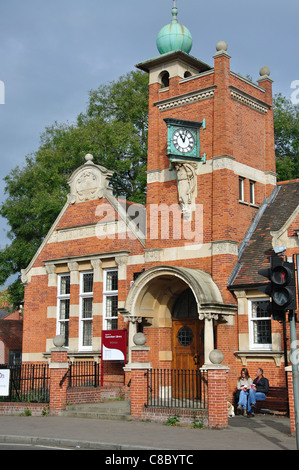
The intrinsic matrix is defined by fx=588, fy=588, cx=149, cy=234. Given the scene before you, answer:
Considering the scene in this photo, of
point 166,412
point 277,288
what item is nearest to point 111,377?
point 166,412

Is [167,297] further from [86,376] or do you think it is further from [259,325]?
[86,376]

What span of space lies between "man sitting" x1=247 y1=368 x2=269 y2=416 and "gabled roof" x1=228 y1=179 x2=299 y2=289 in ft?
9.55

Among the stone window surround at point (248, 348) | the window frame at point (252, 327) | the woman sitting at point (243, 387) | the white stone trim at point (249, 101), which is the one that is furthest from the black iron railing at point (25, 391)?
the white stone trim at point (249, 101)

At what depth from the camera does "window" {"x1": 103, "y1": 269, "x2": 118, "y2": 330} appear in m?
23.2

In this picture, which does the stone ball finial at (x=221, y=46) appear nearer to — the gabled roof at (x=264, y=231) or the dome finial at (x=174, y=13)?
the dome finial at (x=174, y=13)

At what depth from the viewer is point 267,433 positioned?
44.6 feet

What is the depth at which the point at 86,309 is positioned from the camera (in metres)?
24.4

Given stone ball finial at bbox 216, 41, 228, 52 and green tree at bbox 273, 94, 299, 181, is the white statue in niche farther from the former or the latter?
green tree at bbox 273, 94, 299, 181

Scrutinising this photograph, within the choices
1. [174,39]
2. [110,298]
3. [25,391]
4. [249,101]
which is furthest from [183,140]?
[25,391]

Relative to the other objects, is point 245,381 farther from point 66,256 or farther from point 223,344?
point 66,256

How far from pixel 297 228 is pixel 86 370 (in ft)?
33.3

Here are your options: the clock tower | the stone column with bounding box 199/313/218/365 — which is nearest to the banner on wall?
the stone column with bounding box 199/313/218/365

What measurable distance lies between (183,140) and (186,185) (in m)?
1.58

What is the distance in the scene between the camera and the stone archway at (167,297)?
18328 mm
